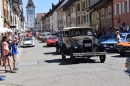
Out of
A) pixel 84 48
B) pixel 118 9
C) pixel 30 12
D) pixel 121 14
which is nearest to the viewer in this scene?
pixel 84 48

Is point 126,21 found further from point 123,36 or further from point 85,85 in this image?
point 85,85

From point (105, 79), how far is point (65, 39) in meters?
8.78

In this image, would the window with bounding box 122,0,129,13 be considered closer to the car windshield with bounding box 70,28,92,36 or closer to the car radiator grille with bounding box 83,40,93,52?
the car windshield with bounding box 70,28,92,36

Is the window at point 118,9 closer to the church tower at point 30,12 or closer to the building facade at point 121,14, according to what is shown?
the building facade at point 121,14

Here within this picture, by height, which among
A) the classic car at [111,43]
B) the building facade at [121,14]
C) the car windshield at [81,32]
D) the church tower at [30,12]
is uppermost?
the church tower at [30,12]

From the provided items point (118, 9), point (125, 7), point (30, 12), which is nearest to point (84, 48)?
point (125, 7)

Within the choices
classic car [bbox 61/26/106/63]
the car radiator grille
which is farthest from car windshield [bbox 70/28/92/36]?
the car radiator grille

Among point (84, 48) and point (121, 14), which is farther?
point (121, 14)

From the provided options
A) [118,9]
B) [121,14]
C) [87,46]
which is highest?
[118,9]

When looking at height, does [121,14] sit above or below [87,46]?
above

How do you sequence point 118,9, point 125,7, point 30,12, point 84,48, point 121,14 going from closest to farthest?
1. point 84,48
2. point 125,7
3. point 121,14
4. point 118,9
5. point 30,12

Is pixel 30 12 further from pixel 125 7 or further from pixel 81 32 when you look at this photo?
pixel 81 32

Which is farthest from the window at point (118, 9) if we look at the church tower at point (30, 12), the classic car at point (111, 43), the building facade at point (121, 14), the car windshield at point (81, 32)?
the church tower at point (30, 12)

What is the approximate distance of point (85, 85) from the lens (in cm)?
1027
